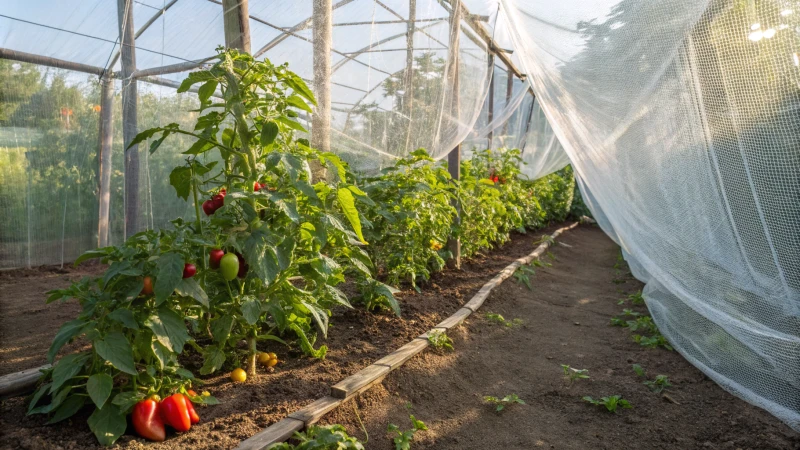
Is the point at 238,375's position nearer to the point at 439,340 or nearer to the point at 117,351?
the point at 117,351

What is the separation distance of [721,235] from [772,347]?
0.52 metres

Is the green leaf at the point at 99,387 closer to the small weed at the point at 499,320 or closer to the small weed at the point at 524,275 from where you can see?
the small weed at the point at 499,320

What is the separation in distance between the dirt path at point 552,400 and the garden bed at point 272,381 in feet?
0.69

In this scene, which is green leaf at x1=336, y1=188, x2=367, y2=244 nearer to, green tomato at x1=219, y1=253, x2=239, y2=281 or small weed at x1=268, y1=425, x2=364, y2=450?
green tomato at x1=219, y1=253, x2=239, y2=281

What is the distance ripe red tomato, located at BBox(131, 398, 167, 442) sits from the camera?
1.81 metres

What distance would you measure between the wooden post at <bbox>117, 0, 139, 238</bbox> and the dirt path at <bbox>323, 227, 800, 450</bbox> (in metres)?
3.31

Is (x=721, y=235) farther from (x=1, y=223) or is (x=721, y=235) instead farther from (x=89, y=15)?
(x=1, y=223)

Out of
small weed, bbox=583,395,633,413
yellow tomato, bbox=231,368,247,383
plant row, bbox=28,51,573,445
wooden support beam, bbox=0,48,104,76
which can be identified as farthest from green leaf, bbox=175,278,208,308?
wooden support beam, bbox=0,48,104,76

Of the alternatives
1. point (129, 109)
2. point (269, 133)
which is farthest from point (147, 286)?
point (129, 109)

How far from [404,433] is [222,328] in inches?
32.9

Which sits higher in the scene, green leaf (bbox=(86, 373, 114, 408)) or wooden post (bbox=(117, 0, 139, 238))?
wooden post (bbox=(117, 0, 139, 238))

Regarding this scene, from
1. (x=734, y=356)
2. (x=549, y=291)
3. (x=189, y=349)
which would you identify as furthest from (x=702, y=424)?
(x=549, y=291)

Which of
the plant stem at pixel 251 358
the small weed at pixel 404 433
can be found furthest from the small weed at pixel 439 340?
the plant stem at pixel 251 358

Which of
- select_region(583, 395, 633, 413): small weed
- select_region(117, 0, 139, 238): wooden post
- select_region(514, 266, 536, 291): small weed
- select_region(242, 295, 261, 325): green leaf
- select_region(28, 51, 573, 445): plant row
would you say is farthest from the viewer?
select_region(514, 266, 536, 291): small weed
